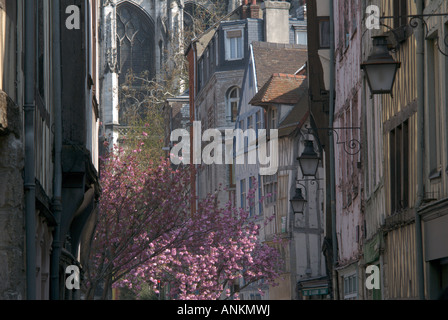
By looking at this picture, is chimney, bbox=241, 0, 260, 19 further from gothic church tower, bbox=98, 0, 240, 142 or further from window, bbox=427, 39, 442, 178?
window, bbox=427, 39, 442, 178

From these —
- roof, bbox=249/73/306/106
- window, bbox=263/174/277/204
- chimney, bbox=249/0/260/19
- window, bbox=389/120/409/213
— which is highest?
chimney, bbox=249/0/260/19

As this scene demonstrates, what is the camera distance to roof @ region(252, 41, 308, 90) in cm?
4281

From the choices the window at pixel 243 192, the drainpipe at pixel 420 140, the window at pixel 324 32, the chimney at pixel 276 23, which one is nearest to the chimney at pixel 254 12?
the chimney at pixel 276 23

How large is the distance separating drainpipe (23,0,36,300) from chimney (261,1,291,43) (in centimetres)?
3715

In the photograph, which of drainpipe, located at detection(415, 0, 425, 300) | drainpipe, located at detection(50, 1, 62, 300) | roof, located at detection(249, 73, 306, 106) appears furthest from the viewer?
roof, located at detection(249, 73, 306, 106)

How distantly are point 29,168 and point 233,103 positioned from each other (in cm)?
3911

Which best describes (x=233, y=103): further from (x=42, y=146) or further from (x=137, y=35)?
(x=42, y=146)

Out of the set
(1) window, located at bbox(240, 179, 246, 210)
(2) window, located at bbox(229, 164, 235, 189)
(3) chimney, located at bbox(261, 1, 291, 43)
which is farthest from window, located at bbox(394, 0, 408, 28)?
(3) chimney, located at bbox(261, 1, 291, 43)

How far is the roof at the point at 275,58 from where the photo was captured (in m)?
42.8

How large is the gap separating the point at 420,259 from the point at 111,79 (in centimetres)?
6448

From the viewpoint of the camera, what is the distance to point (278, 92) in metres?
39.1

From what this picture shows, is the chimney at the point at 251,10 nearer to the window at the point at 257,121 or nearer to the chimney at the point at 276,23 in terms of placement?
the chimney at the point at 276,23

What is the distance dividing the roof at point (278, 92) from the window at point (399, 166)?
23.8 m
